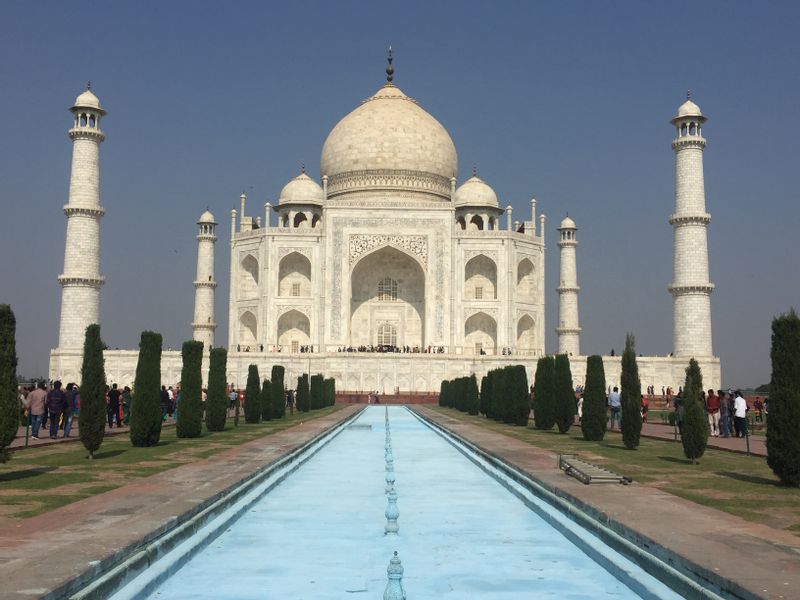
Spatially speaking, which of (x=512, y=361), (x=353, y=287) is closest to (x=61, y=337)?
(x=353, y=287)

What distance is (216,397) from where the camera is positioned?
50.4ft

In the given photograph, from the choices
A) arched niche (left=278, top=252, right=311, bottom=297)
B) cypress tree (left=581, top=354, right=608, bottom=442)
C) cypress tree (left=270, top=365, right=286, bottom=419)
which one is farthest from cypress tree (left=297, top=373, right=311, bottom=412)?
arched niche (left=278, top=252, right=311, bottom=297)

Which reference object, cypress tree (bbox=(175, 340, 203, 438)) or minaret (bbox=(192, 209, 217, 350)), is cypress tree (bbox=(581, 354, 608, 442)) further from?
minaret (bbox=(192, 209, 217, 350))

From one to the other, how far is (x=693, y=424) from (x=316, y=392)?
1705 centimetres

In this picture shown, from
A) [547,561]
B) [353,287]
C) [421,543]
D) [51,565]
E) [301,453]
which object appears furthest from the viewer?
[353,287]

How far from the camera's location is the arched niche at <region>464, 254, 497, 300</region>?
123 feet

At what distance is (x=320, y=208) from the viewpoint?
129 feet

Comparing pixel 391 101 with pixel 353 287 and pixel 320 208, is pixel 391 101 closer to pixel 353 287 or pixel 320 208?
pixel 320 208

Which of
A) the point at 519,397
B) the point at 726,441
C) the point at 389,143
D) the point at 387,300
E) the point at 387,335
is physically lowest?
the point at 726,441

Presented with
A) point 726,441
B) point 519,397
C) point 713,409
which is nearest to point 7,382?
point 726,441

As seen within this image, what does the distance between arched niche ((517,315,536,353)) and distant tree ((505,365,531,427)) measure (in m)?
19.8

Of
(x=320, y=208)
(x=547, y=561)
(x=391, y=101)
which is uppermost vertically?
(x=391, y=101)

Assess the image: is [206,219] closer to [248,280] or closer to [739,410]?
[248,280]

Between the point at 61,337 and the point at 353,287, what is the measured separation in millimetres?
12336
